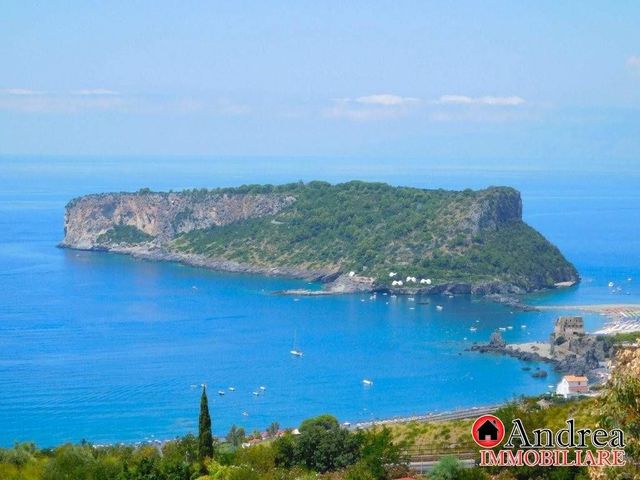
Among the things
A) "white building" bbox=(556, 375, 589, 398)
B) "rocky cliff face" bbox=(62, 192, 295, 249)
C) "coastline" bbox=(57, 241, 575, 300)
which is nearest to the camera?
"white building" bbox=(556, 375, 589, 398)

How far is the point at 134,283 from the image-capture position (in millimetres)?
65688

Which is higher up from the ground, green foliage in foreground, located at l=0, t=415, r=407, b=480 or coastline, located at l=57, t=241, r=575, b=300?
green foliage in foreground, located at l=0, t=415, r=407, b=480

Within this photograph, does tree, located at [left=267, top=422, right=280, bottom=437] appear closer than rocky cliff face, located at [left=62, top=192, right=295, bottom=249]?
Yes

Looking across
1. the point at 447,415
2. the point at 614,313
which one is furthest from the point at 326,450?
the point at 614,313

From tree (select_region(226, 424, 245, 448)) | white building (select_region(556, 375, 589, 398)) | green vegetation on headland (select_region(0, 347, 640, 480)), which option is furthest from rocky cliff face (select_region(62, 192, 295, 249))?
green vegetation on headland (select_region(0, 347, 640, 480))

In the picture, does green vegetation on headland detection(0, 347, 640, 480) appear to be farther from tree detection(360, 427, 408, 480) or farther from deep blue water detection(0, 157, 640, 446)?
deep blue water detection(0, 157, 640, 446)

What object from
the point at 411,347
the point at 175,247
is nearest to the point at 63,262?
the point at 175,247

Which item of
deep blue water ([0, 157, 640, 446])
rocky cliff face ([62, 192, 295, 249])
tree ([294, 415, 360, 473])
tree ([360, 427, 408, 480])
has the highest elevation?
rocky cliff face ([62, 192, 295, 249])

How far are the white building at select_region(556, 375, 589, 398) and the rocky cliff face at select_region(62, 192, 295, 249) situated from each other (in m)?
44.3

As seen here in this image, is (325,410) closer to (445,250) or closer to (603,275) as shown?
(445,250)

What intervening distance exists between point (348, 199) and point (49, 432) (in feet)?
152

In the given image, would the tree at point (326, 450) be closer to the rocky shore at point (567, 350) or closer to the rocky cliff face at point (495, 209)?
the rocky shore at point (567, 350)

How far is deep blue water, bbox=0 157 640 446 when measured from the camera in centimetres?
3781

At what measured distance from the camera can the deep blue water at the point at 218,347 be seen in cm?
3781
